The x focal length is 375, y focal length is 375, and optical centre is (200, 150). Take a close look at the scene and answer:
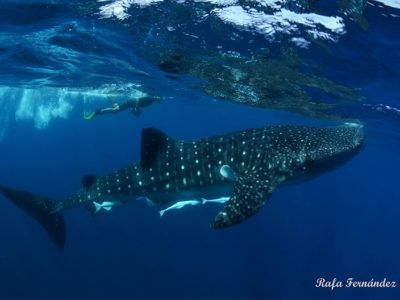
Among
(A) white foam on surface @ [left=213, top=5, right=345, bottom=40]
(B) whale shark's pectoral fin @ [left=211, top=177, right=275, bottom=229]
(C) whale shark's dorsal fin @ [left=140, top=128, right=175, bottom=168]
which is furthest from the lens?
(A) white foam on surface @ [left=213, top=5, right=345, bottom=40]

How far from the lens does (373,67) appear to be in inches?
520

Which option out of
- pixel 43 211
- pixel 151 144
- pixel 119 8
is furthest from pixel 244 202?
pixel 119 8

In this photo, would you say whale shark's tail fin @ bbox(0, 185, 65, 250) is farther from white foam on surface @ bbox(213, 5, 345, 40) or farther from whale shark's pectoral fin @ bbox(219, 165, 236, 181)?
white foam on surface @ bbox(213, 5, 345, 40)

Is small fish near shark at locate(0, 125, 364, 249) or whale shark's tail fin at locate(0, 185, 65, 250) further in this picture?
whale shark's tail fin at locate(0, 185, 65, 250)

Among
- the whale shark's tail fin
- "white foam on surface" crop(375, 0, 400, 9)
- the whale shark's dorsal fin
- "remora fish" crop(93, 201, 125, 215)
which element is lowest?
the whale shark's tail fin

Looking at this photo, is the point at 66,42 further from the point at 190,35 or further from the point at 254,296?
the point at 254,296

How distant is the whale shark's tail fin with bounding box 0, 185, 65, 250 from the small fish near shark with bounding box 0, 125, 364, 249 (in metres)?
0.33

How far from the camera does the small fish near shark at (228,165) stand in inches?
244

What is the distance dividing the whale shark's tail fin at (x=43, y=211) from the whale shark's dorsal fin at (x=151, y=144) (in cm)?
262

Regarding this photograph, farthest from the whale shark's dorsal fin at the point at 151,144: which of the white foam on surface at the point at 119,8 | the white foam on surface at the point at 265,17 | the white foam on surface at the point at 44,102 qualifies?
the white foam on surface at the point at 44,102

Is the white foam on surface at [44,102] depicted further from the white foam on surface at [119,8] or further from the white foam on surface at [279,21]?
the white foam on surface at [279,21]

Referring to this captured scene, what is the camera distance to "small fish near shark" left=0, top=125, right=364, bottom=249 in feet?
20.3

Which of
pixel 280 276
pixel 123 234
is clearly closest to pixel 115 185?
pixel 123 234
